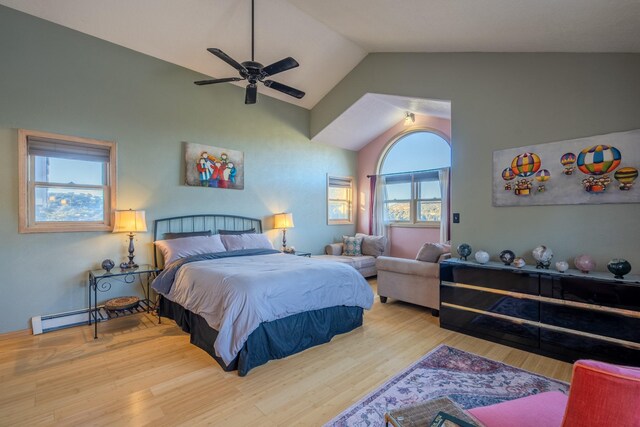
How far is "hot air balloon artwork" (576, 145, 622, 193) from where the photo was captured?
2.88 meters

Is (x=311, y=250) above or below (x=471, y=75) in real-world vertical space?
below

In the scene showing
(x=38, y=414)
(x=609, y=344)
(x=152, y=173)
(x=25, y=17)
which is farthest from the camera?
(x=152, y=173)

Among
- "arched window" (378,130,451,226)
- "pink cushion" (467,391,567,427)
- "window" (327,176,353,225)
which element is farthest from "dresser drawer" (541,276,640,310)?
→ "window" (327,176,353,225)

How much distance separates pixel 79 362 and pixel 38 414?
0.80 meters

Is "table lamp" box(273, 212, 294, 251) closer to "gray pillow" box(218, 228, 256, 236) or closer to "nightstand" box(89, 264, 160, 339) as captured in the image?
"gray pillow" box(218, 228, 256, 236)

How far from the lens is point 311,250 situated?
20.8ft

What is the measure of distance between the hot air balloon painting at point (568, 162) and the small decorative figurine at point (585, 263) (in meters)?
0.88

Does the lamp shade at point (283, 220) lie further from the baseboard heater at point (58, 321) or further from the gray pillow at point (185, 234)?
the baseboard heater at point (58, 321)

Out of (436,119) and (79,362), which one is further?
(436,119)

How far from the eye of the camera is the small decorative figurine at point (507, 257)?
329cm

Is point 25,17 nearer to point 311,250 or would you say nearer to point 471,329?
point 311,250

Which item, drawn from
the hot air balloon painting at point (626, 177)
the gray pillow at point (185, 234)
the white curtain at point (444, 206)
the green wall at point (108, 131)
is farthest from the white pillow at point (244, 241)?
the hot air balloon painting at point (626, 177)

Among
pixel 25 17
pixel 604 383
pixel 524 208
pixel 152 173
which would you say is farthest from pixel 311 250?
pixel 604 383

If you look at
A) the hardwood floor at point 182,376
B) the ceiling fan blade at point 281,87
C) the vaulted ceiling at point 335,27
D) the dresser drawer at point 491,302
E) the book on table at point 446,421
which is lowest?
the hardwood floor at point 182,376
